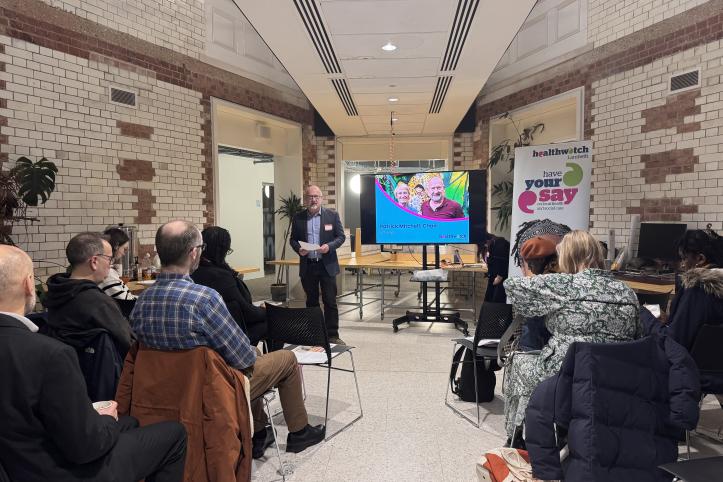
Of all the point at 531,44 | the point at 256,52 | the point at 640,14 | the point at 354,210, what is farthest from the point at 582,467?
the point at 354,210

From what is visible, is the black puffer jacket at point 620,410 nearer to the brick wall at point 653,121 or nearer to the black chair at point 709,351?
the black chair at point 709,351

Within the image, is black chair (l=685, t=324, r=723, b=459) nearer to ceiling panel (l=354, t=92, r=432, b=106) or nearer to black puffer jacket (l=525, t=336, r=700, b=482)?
black puffer jacket (l=525, t=336, r=700, b=482)

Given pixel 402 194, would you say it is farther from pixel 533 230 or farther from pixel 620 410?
pixel 620 410

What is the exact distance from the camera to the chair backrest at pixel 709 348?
7.72ft

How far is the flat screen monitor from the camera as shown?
4398 mm

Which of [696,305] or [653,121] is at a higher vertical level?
[653,121]

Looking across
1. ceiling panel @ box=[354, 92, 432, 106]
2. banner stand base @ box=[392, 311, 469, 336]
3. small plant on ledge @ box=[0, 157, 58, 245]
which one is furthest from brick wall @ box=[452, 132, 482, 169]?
small plant on ledge @ box=[0, 157, 58, 245]

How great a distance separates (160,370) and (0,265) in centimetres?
69

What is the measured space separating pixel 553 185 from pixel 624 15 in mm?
2343

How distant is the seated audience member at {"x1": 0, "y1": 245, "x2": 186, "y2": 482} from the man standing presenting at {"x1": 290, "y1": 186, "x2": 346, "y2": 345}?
3.52 m

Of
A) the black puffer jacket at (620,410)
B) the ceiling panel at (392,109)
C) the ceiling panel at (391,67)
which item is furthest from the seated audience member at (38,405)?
the ceiling panel at (392,109)

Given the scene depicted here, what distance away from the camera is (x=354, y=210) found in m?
14.0

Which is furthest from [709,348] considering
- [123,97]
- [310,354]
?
[123,97]

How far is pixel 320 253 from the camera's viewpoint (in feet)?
16.0
